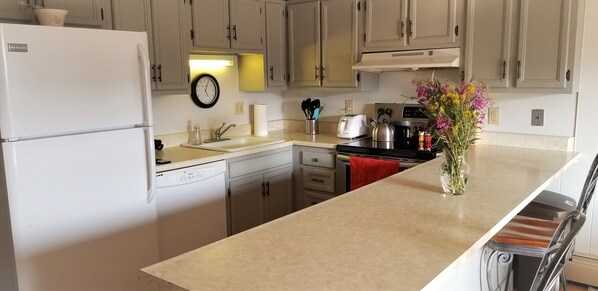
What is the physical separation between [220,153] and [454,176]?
1749 mm

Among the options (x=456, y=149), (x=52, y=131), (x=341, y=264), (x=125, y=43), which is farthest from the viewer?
(x=125, y=43)

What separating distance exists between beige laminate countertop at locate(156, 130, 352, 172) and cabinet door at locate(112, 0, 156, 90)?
1.62ft

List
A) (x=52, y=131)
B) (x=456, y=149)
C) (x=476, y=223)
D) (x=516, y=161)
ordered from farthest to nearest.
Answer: (x=516, y=161) → (x=52, y=131) → (x=456, y=149) → (x=476, y=223)

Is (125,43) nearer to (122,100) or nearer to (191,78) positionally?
(122,100)

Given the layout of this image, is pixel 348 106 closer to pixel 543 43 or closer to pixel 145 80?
pixel 543 43

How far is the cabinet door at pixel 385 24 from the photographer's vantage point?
3393 mm

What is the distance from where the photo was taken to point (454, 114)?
1775mm

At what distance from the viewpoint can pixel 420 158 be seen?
3.08 meters

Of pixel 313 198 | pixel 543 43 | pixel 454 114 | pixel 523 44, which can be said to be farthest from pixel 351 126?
pixel 454 114

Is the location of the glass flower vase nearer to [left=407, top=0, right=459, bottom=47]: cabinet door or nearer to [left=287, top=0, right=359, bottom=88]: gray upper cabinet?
[left=407, top=0, right=459, bottom=47]: cabinet door

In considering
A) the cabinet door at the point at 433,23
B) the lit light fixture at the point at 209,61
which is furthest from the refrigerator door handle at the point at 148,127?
the cabinet door at the point at 433,23

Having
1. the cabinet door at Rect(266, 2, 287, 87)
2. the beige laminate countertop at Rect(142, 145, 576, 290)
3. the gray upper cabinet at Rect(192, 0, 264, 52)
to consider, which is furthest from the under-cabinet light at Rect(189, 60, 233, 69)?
the beige laminate countertop at Rect(142, 145, 576, 290)

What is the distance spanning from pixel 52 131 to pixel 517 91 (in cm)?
270

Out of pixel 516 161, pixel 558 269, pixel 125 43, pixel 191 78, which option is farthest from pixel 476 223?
pixel 191 78
